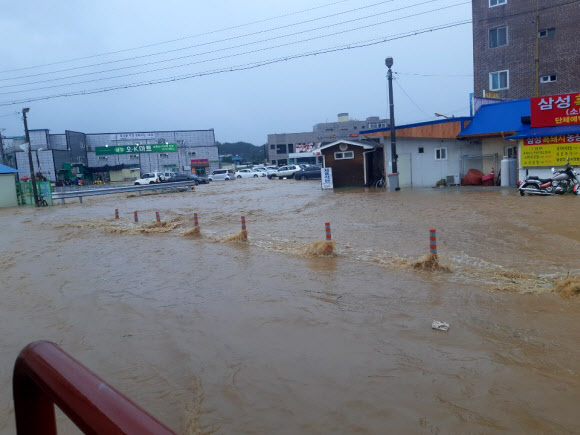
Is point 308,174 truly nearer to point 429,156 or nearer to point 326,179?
point 326,179

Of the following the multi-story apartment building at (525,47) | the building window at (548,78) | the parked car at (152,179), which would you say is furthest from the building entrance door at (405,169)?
the parked car at (152,179)

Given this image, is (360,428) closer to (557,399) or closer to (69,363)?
(557,399)

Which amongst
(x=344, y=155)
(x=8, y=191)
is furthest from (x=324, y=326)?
(x=8, y=191)

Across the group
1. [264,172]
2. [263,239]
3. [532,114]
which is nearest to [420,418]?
[263,239]

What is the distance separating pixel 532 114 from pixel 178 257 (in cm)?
1874

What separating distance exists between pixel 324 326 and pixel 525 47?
119 feet

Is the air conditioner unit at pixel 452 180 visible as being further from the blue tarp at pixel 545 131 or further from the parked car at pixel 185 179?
the parked car at pixel 185 179

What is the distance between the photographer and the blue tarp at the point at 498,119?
25375 mm

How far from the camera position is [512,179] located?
25.4 metres

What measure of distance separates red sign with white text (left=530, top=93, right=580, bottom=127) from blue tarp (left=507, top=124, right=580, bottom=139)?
22 centimetres

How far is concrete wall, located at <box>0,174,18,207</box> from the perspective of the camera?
33.8 m

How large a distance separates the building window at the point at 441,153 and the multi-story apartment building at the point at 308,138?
49.2 m

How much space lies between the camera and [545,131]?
2223 centimetres

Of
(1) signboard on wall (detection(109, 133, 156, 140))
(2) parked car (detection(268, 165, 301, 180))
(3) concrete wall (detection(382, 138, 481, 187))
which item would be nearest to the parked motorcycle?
(3) concrete wall (detection(382, 138, 481, 187))
